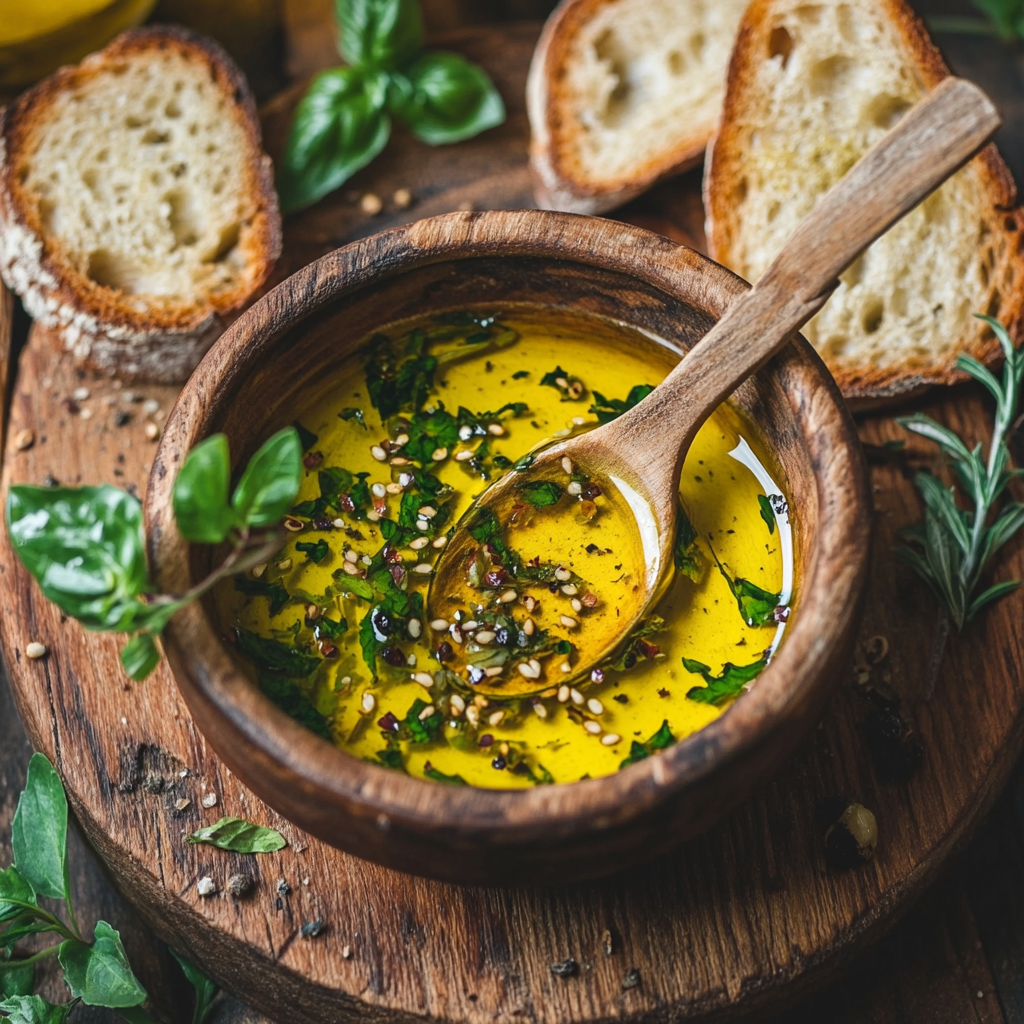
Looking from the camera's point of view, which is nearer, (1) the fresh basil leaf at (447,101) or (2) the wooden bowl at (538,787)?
(2) the wooden bowl at (538,787)

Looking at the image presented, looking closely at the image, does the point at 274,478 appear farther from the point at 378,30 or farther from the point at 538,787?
the point at 378,30

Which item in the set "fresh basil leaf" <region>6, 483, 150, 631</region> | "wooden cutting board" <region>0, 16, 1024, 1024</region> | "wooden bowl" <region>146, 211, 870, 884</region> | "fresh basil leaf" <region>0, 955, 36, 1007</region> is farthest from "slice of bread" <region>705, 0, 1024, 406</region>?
"fresh basil leaf" <region>0, 955, 36, 1007</region>

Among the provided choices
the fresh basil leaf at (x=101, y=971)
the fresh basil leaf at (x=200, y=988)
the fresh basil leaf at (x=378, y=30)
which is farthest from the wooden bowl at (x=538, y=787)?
the fresh basil leaf at (x=378, y=30)

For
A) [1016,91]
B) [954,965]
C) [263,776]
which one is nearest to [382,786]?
[263,776]

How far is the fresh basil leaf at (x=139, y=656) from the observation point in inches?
53.1

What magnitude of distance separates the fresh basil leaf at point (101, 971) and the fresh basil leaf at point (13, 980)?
14 cm

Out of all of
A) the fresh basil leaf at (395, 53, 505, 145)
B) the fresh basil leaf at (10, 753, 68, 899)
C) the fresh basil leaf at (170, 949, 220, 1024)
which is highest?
the fresh basil leaf at (395, 53, 505, 145)

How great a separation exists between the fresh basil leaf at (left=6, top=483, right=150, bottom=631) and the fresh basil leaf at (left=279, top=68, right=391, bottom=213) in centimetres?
102

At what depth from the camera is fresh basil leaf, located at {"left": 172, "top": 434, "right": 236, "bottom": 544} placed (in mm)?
1305

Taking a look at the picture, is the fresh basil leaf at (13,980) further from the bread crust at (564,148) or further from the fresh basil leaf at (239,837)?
the bread crust at (564,148)

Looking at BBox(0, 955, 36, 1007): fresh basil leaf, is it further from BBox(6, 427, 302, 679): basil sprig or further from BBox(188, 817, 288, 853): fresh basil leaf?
BBox(6, 427, 302, 679): basil sprig

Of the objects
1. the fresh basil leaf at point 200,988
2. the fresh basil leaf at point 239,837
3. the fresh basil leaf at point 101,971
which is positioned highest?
the fresh basil leaf at point 239,837

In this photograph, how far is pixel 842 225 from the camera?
4.93ft

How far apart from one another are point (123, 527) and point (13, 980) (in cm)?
85
